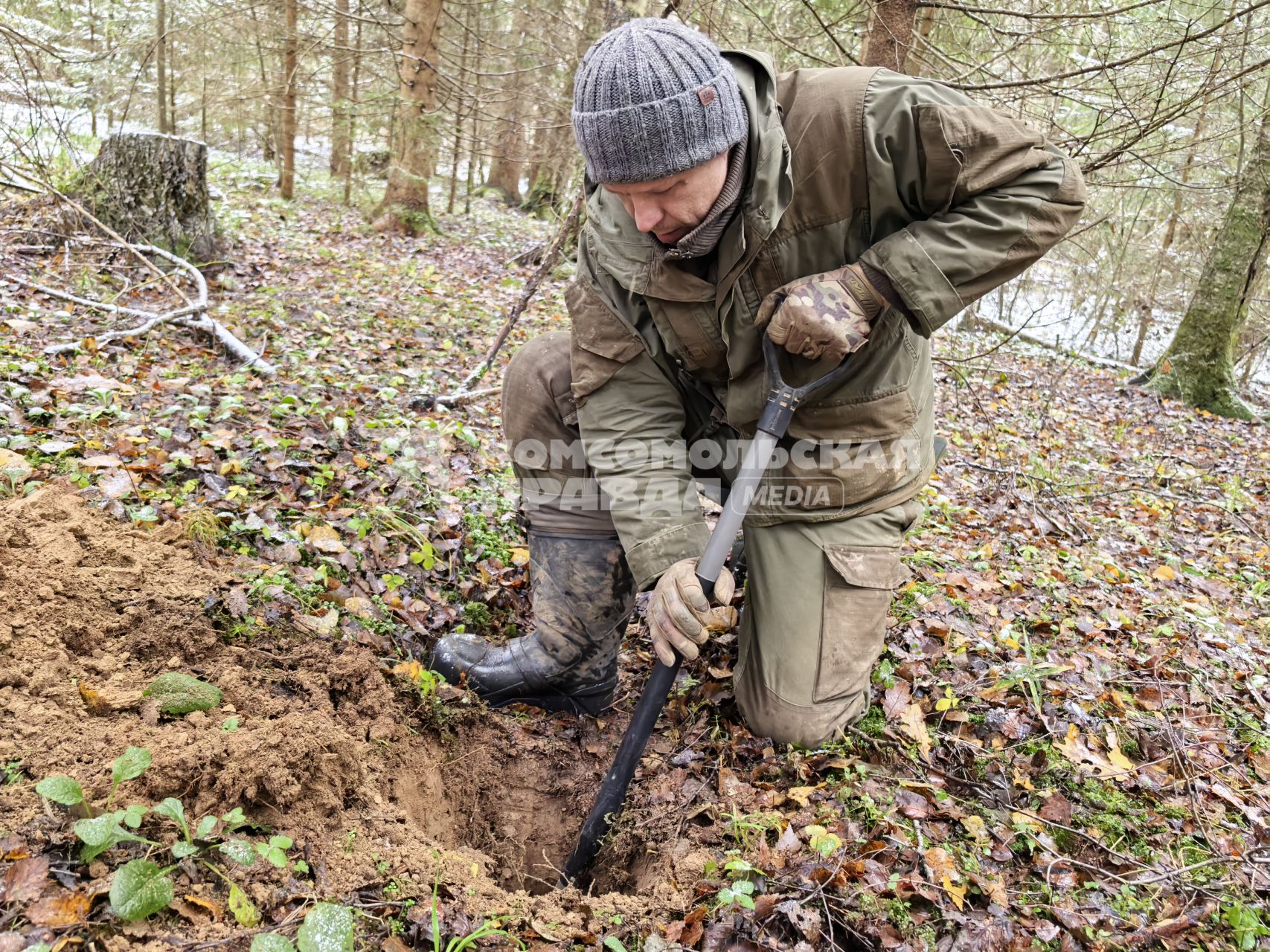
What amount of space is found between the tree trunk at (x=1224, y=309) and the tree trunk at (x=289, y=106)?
12225mm

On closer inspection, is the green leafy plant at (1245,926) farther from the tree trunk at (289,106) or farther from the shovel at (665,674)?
the tree trunk at (289,106)

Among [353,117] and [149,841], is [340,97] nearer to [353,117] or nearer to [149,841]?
[353,117]

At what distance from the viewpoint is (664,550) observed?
247 centimetres

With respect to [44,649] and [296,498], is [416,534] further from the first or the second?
[44,649]

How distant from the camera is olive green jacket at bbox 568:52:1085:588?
7.48 feet

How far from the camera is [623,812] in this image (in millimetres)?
Result: 2404

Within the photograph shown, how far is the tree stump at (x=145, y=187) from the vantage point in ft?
20.4

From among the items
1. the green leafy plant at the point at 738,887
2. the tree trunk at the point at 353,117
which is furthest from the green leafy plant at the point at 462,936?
the tree trunk at the point at 353,117

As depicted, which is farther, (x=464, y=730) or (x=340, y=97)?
(x=340, y=97)

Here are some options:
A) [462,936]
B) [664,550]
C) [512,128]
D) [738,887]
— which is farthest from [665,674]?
[512,128]

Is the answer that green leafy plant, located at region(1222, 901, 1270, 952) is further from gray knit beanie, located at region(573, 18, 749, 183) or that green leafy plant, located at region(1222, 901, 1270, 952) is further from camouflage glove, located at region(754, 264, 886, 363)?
gray knit beanie, located at region(573, 18, 749, 183)

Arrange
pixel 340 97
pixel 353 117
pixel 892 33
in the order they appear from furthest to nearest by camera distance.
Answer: pixel 340 97 < pixel 353 117 < pixel 892 33

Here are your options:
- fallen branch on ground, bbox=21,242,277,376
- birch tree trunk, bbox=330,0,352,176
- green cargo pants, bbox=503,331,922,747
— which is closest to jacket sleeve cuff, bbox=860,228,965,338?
green cargo pants, bbox=503,331,922,747

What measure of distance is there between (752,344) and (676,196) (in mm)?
587
